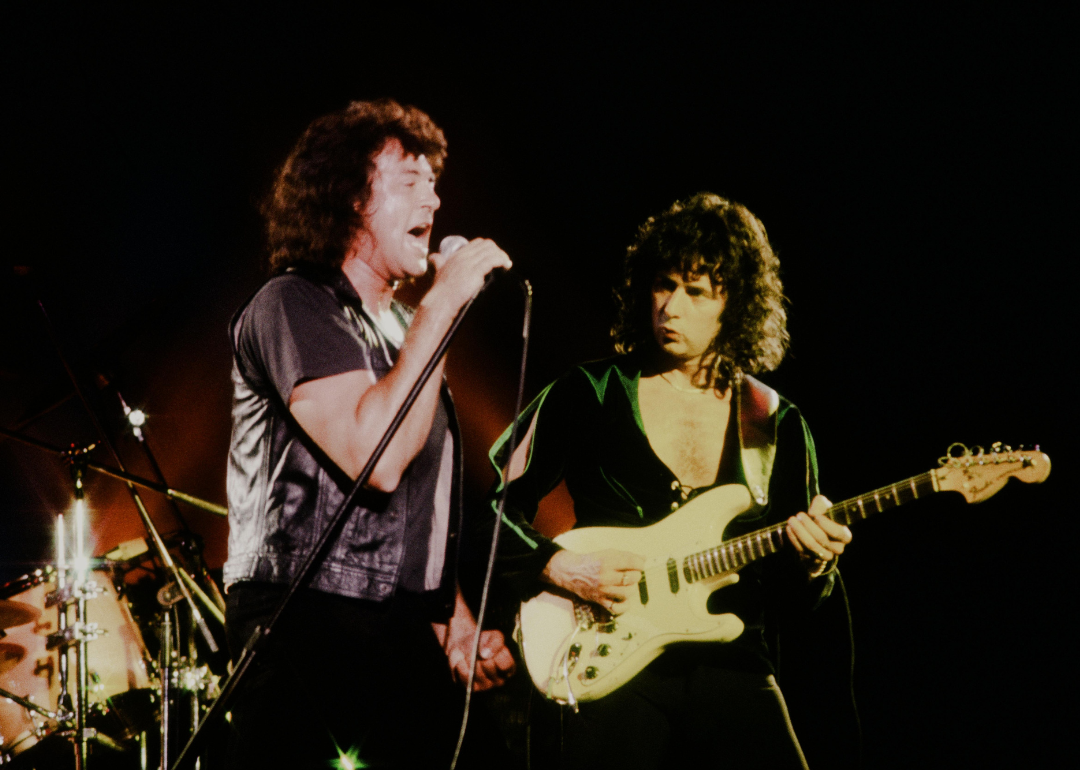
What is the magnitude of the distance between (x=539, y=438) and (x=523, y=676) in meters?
0.80

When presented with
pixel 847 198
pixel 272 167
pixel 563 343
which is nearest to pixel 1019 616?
pixel 847 198

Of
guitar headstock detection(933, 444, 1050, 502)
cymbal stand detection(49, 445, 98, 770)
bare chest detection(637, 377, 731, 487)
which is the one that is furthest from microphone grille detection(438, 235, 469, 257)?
cymbal stand detection(49, 445, 98, 770)

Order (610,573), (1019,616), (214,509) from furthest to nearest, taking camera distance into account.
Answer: (214,509)
(1019,616)
(610,573)

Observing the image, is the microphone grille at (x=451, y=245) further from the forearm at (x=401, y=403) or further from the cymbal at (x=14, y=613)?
the cymbal at (x=14, y=613)

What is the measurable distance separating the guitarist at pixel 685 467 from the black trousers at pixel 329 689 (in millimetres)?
1066

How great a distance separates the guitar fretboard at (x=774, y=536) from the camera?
2.46 m

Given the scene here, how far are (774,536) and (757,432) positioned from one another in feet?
1.32

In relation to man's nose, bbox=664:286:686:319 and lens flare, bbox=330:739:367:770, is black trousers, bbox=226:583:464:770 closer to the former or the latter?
lens flare, bbox=330:739:367:770

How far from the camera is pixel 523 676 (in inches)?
102

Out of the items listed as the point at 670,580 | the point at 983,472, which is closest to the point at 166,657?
the point at 670,580

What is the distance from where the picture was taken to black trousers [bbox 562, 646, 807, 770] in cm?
225

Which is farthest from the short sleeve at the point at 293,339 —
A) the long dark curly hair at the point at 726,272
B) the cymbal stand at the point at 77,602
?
the cymbal stand at the point at 77,602

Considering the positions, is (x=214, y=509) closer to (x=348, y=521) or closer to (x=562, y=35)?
(x=348, y=521)

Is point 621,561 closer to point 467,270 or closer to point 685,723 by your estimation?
point 685,723
